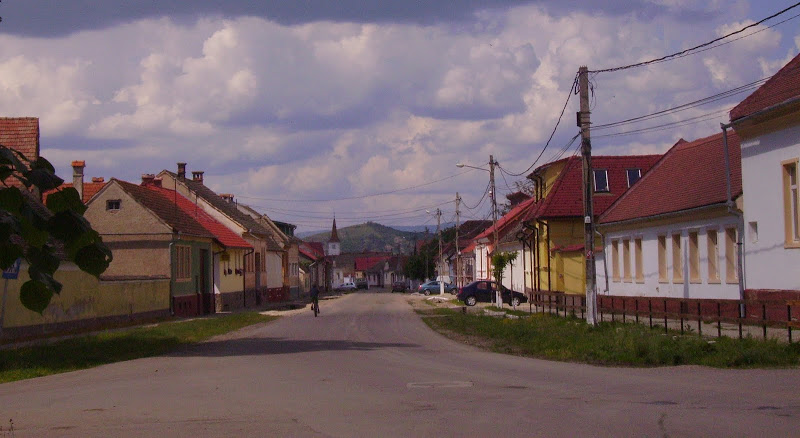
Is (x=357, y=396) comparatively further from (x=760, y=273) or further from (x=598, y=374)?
(x=760, y=273)

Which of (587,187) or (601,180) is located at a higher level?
Result: (601,180)

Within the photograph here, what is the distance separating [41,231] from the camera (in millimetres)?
3643

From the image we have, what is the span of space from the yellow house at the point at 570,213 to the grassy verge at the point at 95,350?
18.6 meters

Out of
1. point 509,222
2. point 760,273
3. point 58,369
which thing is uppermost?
point 509,222

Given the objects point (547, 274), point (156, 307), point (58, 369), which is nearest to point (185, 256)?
point (156, 307)

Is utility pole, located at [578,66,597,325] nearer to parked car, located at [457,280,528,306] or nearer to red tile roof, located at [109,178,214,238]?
red tile roof, located at [109,178,214,238]

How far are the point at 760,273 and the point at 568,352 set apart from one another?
24.1 ft

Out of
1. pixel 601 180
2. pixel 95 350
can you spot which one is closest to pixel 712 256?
pixel 601 180

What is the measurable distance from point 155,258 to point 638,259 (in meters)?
→ 21.6

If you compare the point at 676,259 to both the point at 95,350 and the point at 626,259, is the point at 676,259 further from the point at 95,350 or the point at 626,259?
the point at 95,350

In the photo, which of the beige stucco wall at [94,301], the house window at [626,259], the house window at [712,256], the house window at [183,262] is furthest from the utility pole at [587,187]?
the house window at [183,262]

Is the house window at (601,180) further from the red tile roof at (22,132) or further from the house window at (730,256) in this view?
the red tile roof at (22,132)

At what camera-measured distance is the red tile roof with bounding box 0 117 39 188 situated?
3056cm

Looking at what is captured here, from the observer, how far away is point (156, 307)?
1455 inches
